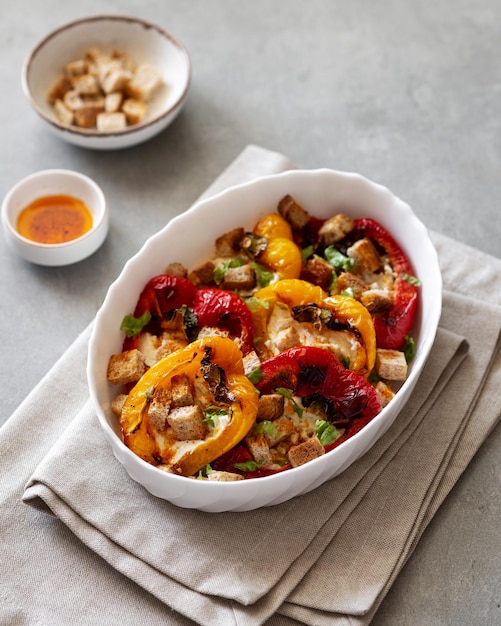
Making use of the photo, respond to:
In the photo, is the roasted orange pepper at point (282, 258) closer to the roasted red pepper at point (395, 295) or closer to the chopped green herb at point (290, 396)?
the roasted red pepper at point (395, 295)

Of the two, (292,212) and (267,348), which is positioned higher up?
(292,212)

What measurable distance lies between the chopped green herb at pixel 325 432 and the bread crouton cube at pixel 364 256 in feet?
2.90

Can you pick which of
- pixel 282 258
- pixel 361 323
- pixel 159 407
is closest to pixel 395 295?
pixel 361 323

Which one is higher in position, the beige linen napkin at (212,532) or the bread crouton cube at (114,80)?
the bread crouton cube at (114,80)

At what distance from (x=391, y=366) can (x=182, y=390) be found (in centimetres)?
94

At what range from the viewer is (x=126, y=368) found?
11.5ft

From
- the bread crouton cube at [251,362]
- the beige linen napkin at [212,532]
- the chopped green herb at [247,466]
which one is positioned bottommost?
the beige linen napkin at [212,532]

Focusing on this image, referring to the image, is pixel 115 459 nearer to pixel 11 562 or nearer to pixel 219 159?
pixel 11 562

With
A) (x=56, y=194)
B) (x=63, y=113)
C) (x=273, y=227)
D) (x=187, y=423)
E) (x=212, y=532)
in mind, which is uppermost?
(x=273, y=227)

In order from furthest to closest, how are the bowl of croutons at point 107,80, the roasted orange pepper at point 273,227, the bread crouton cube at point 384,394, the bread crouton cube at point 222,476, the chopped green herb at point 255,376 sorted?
1. the bowl of croutons at point 107,80
2. the roasted orange pepper at point 273,227
3. the bread crouton cube at point 384,394
4. the chopped green herb at point 255,376
5. the bread crouton cube at point 222,476

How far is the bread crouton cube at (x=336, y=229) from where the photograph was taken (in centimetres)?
404

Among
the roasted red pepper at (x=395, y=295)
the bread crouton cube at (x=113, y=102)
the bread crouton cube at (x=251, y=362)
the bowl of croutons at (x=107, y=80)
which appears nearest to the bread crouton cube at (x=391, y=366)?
the roasted red pepper at (x=395, y=295)

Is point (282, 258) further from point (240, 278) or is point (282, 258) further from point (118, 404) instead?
point (118, 404)

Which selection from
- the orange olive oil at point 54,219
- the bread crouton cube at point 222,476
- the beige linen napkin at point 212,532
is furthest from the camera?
the orange olive oil at point 54,219
